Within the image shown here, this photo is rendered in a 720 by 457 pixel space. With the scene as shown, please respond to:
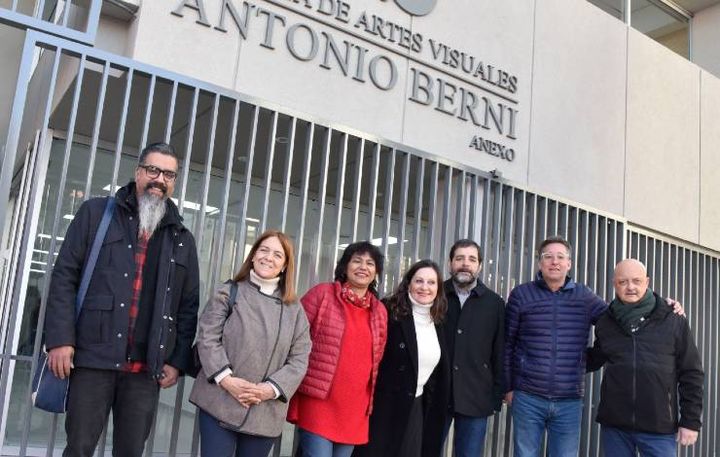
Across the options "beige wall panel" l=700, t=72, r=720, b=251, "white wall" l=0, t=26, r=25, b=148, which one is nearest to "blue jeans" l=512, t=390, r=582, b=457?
"beige wall panel" l=700, t=72, r=720, b=251

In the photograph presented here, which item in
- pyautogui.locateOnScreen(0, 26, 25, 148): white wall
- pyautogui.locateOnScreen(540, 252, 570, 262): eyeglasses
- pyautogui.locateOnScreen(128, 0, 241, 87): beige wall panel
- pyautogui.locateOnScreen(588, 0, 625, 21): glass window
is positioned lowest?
pyautogui.locateOnScreen(540, 252, 570, 262): eyeglasses

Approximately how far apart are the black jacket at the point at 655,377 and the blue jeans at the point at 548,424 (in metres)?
0.22

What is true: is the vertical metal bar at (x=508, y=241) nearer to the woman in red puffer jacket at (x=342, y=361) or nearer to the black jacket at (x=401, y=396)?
the black jacket at (x=401, y=396)

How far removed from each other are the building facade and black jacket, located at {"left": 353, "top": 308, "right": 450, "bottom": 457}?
1134 mm

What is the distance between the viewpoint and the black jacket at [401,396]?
3.54 meters

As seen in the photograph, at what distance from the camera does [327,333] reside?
340 centimetres

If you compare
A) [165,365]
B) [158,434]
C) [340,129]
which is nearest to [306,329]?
[165,365]

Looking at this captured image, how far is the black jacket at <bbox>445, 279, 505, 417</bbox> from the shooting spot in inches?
151

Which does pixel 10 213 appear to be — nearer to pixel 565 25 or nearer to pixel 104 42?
pixel 104 42

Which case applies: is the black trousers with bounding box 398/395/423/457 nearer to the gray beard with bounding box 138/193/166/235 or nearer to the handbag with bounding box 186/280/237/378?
the handbag with bounding box 186/280/237/378

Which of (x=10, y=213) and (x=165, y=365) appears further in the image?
(x=10, y=213)

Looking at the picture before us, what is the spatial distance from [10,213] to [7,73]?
62.7 inches

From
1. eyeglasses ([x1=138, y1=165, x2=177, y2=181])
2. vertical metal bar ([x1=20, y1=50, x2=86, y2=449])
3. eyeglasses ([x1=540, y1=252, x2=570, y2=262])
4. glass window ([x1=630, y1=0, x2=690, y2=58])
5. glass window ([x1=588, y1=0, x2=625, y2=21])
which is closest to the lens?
eyeglasses ([x1=138, y1=165, x2=177, y2=181])

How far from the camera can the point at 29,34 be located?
3.82 metres
